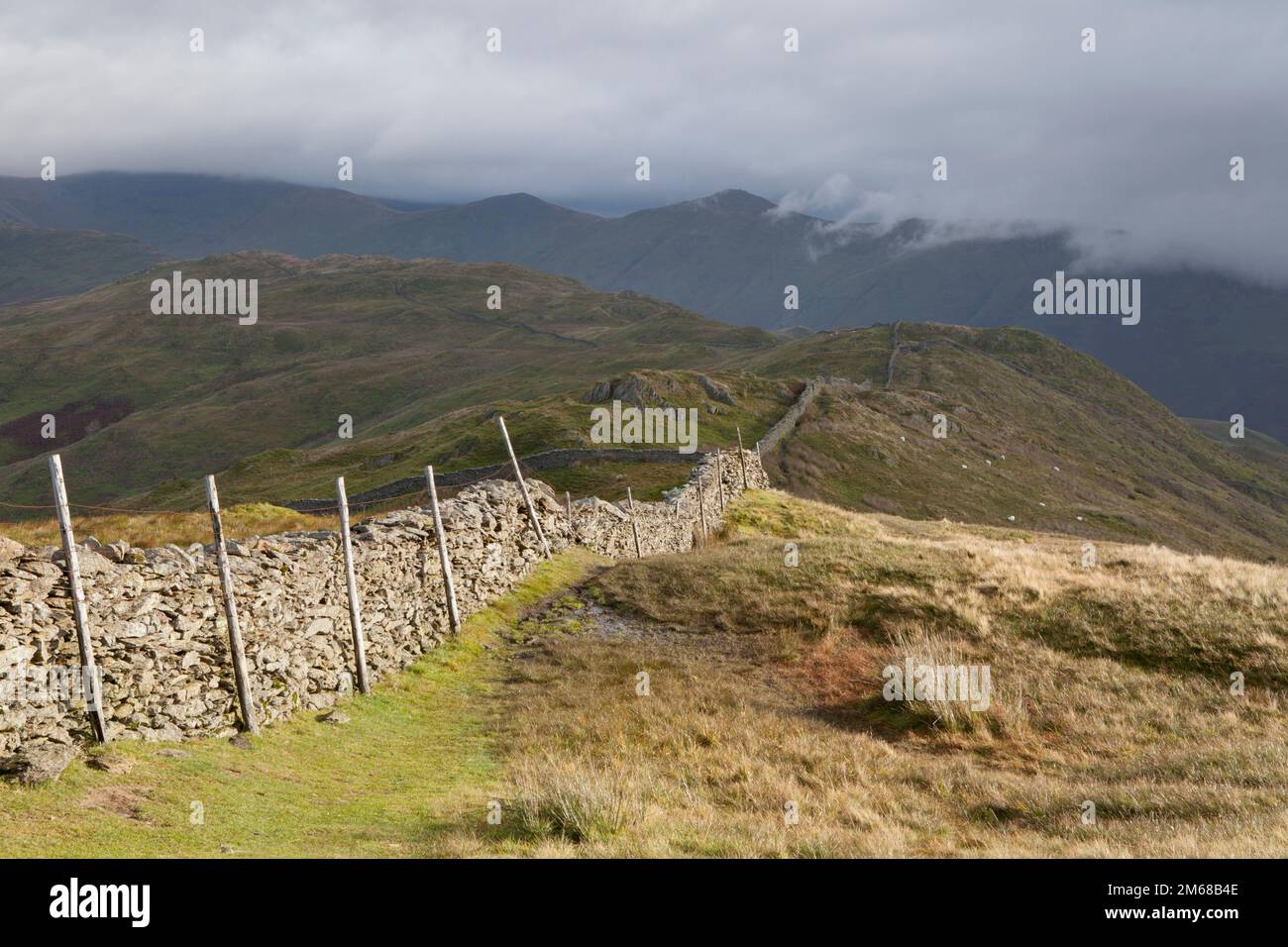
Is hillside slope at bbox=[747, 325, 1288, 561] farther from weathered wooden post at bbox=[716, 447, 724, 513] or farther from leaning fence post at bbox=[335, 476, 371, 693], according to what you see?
leaning fence post at bbox=[335, 476, 371, 693]

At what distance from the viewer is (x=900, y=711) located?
1600 centimetres

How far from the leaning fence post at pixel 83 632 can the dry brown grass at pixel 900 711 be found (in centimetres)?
523

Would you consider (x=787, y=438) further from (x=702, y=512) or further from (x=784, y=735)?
(x=784, y=735)

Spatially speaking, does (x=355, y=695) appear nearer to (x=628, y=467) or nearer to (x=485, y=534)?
(x=485, y=534)

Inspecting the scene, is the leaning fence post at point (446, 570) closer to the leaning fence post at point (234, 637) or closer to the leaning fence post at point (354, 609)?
the leaning fence post at point (354, 609)

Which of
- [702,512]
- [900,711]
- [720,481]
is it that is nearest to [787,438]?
[720,481]

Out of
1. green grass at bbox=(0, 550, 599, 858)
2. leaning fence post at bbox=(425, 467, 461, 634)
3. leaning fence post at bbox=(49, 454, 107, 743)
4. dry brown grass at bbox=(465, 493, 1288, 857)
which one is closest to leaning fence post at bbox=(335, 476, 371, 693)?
green grass at bbox=(0, 550, 599, 858)

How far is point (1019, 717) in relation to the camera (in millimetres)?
14844

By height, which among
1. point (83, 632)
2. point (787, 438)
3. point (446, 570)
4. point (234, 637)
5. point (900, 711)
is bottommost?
point (900, 711)

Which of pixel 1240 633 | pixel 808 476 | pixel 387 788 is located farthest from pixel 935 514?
pixel 387 788

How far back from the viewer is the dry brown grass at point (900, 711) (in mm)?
9625

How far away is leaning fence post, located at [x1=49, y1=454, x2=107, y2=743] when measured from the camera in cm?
1059

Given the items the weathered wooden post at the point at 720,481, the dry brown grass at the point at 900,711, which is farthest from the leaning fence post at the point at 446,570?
the weathered wooden post at the point at 720,481

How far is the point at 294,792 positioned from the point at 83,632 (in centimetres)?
325
